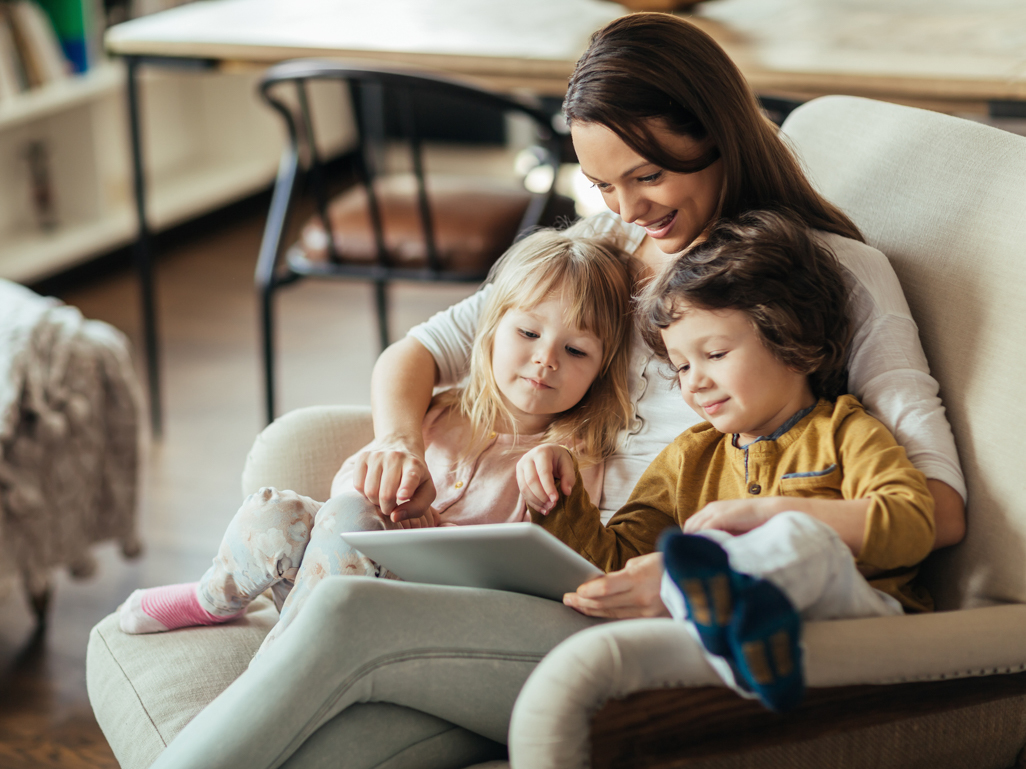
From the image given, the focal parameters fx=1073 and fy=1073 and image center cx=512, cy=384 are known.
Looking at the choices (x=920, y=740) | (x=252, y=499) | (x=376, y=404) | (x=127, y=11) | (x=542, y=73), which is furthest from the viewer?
(x=127, y=11)

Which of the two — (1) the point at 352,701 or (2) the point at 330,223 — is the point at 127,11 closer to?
(2) the point at 330,223

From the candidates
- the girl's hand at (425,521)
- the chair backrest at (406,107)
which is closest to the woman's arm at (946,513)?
the girl's hand at (425,521)

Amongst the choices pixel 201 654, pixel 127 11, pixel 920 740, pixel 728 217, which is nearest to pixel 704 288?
pixel 728 217

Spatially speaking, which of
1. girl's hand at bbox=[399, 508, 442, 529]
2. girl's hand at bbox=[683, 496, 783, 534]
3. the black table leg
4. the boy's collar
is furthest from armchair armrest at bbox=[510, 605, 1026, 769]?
the black table leg

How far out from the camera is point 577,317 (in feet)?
4.02

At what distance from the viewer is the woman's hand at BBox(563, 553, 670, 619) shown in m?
0.93

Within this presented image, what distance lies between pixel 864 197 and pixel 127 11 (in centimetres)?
294

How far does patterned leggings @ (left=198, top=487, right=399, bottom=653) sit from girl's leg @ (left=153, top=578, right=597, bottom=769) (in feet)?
0.40

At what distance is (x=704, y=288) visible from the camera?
103 centimetres

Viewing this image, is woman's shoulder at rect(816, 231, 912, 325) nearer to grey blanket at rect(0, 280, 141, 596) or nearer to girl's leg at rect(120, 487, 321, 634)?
girl's leg at rect(120, 487, 321, 634)

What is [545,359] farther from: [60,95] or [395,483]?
[60,95]

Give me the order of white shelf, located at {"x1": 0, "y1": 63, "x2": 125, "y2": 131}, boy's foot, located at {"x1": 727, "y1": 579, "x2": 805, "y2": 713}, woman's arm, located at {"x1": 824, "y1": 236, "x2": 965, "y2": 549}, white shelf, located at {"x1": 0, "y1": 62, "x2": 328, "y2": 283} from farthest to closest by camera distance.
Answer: white shelf, located at {"x1": 0, "y1": 62, "x2": 328, "y2": 283} < white shelf, located at {"x1": 0, "y1": 63, "x2": 125, "y2": 131} < woman's arm, located at {"x1": 824, "y1": 236, "x2": 965, "y2": 549} < boy's foot, located at {"x1": 727, "y1": 579, "x2": 805, "y2": 713}

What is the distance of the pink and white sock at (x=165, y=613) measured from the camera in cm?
121

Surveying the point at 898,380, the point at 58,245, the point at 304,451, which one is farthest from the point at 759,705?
the point at 58,245
